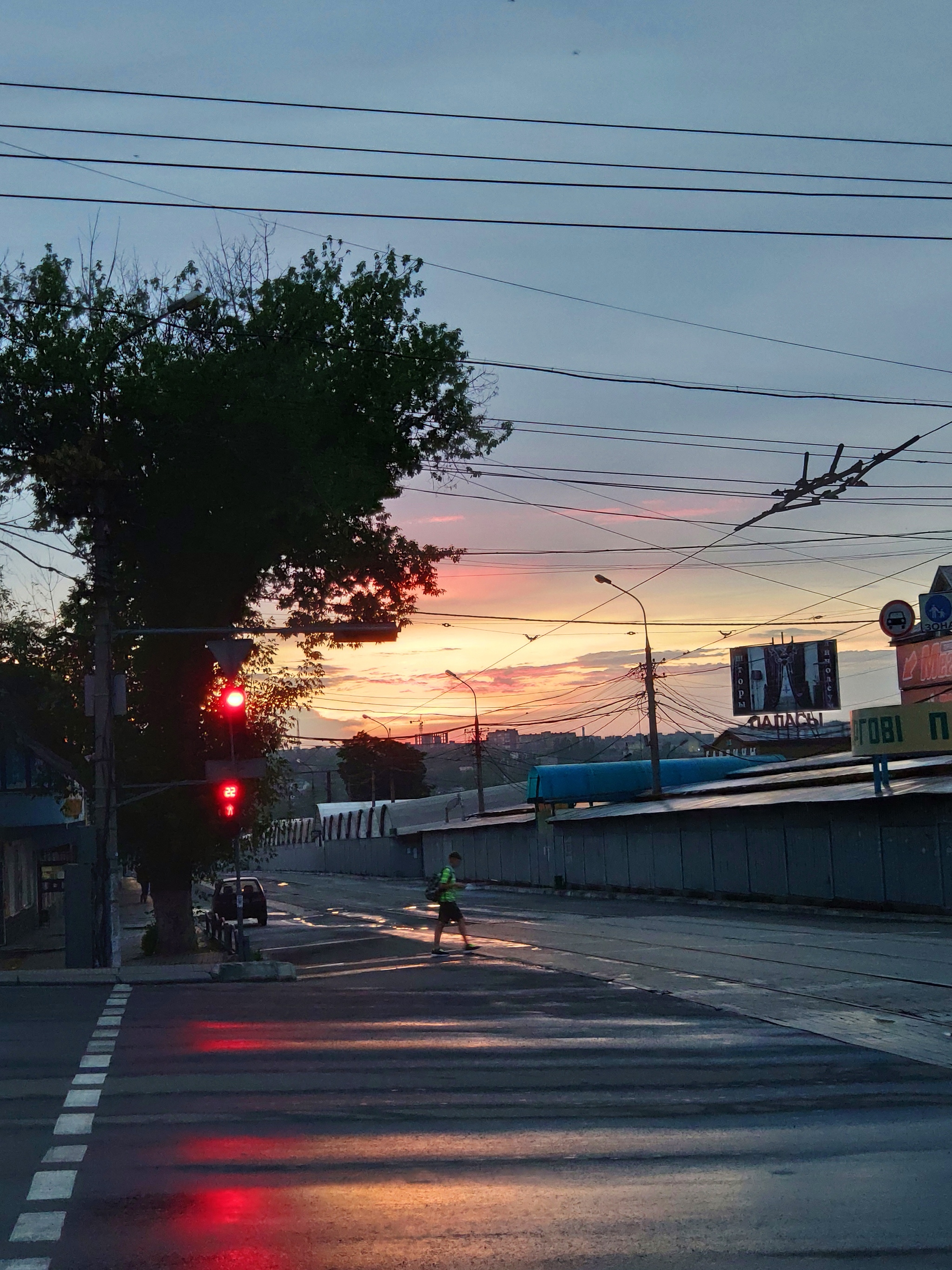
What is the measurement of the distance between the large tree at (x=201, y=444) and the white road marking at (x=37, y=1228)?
21210 millimetres

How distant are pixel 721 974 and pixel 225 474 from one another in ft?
53.8

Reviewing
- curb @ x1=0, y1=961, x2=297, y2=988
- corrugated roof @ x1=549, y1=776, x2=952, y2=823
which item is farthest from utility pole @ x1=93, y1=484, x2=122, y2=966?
corrugated roof @ x1=549, y1=776, x2=952, y2=823

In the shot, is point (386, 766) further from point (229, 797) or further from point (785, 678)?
point (229, 797)

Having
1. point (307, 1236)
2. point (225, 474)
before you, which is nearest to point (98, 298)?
point (225, 474)

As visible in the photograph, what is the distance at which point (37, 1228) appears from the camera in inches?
262

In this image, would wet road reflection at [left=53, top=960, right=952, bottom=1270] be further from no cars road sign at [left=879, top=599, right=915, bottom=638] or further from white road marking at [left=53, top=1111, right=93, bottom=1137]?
no cars road sign at [left=879, top=599, right=915, bottom=638]

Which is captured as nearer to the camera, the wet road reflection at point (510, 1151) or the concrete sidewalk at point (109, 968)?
the wet road reflection at point (510, 1151)

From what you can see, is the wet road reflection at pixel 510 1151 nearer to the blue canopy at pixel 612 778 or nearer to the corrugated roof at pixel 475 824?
the blue canopy at pixel 612 778

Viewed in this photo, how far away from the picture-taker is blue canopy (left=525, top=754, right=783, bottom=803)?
6222 cm

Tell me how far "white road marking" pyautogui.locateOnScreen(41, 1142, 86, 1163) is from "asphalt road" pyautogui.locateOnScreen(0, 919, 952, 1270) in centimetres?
6

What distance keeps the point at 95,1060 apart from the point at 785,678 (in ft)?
257

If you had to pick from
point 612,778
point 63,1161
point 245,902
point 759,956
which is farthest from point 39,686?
point 612,778

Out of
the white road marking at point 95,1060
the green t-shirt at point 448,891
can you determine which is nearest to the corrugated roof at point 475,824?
the green t-shirt at point 448,891

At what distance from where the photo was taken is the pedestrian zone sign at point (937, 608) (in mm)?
40375
